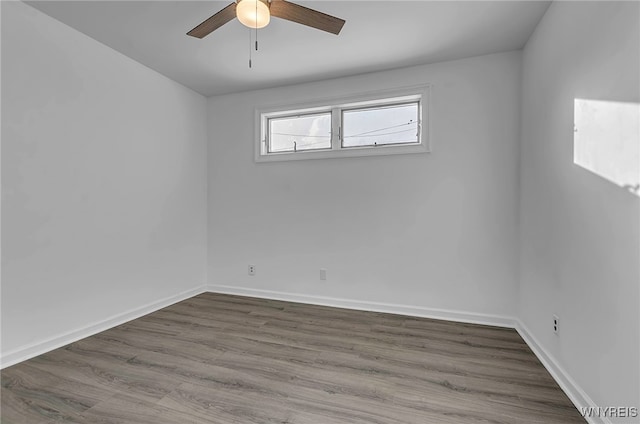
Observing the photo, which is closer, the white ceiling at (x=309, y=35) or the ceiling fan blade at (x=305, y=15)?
the ceiling fan blade at (x=305, y=15)

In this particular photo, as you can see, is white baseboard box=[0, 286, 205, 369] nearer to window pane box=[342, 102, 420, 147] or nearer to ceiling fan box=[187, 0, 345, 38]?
ceiling fan box=[187, 0, 345, 38]

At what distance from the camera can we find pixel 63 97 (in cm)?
243

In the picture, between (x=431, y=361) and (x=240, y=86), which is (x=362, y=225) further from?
(x=240, y=86)

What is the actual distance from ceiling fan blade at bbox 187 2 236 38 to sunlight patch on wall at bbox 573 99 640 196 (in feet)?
6.78

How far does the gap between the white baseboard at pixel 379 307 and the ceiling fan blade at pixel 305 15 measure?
2.63 metres

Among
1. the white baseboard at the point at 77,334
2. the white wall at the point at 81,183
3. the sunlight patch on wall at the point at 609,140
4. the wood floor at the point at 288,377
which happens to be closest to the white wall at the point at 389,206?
the wood floor at the point at 288,377

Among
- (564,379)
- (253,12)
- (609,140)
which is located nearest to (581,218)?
(609,140)

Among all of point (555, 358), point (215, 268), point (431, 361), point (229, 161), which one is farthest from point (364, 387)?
point (229, 161)

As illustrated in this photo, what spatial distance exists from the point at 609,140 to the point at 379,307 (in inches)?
94.8

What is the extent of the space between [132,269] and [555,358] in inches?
143

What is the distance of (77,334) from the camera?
251 cm

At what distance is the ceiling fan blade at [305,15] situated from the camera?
1776mm

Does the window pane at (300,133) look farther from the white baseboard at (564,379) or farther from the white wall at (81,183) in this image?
the white baseboard at (564,379)

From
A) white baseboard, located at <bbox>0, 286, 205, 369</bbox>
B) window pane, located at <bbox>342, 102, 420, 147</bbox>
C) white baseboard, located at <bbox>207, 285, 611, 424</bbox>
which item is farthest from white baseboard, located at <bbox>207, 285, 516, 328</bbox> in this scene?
window pane, located at <bbox>342, 102, 420, 147</bbox>
